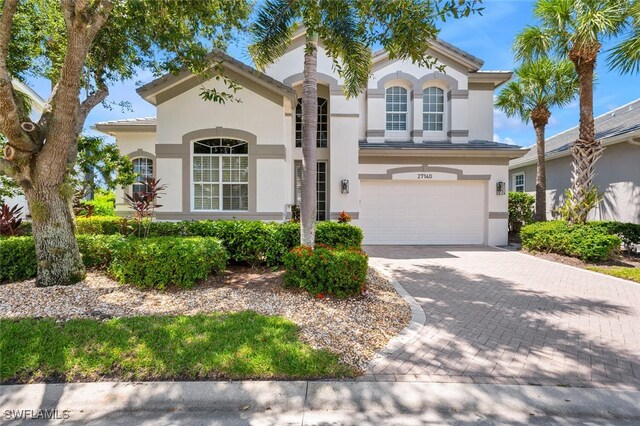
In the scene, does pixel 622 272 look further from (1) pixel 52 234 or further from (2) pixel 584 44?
(1) pixel 52 234

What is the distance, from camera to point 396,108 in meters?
13.9

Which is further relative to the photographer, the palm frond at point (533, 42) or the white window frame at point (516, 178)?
the white window frame at point (516, 178)

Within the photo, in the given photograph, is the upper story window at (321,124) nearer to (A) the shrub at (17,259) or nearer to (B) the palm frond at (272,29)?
(B) the palm frond at (272,29)

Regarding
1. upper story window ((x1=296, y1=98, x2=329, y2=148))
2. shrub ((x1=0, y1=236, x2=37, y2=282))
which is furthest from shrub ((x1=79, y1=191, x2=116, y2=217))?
upper story window ((x1=296, y1=98, x2=329, y2=148))

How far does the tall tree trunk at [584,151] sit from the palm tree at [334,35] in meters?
8.00

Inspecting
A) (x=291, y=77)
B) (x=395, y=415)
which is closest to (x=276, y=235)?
(x=395, y=415)

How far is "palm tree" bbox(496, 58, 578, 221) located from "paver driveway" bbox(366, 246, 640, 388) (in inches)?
303

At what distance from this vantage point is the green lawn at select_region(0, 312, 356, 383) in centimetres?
337

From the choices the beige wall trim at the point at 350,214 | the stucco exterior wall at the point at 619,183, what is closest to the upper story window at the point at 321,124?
the beige wall trim at the point at 350,214

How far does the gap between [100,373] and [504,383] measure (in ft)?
14.5

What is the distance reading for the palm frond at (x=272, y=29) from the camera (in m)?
6.95

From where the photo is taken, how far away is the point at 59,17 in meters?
7.56

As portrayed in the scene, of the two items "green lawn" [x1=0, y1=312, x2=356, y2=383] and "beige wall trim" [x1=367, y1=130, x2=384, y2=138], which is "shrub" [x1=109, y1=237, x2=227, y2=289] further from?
"beige wall trim" [x1=367, y1=130, x2=384, y2=138]

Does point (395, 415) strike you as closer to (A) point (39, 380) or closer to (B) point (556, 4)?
(A) point (39, 380)
